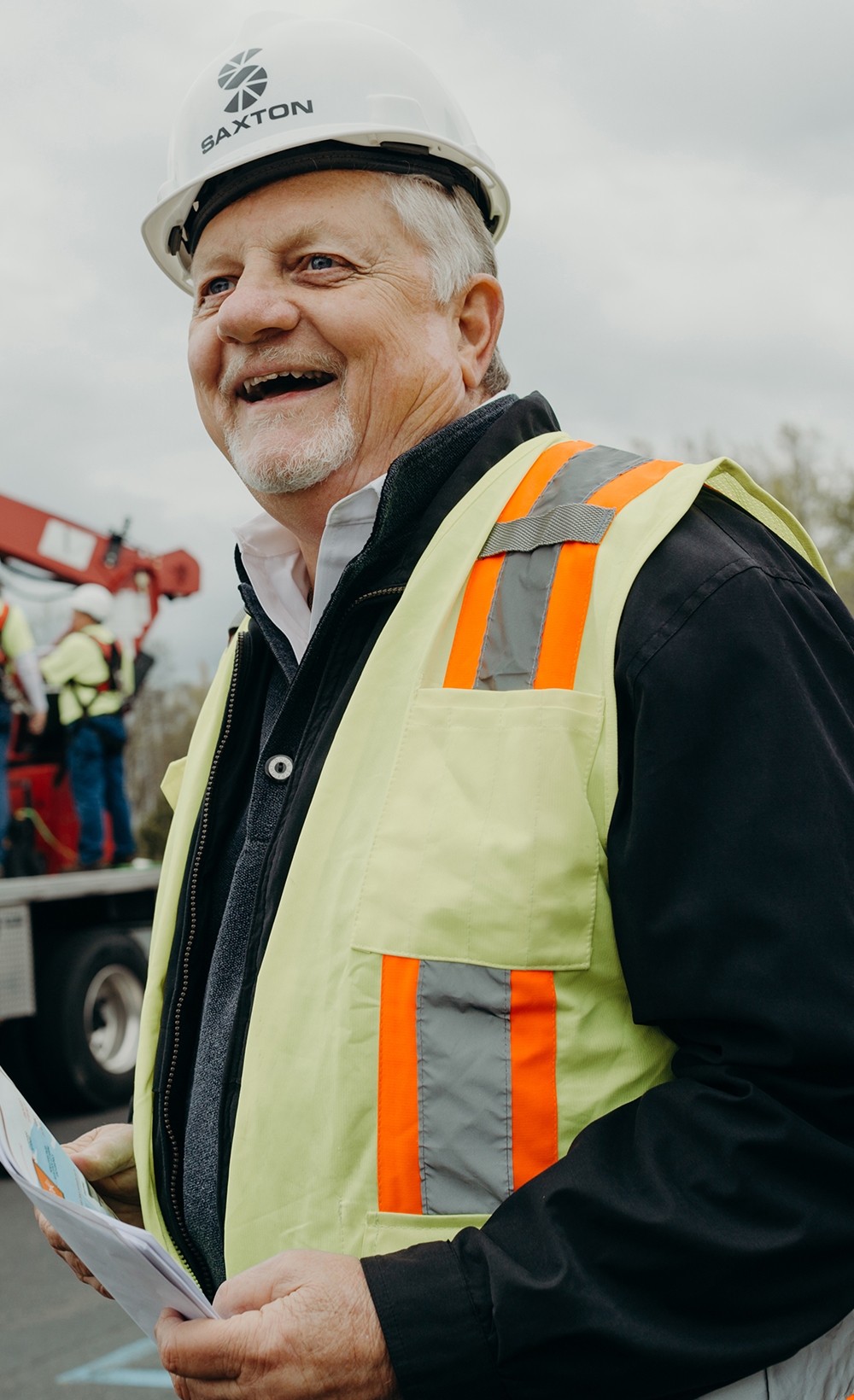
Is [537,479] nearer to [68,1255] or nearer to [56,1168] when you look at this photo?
[56,1168]

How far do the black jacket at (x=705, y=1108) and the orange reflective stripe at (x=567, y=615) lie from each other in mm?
89

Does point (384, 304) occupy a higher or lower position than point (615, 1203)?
higher

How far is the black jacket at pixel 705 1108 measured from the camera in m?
1.12

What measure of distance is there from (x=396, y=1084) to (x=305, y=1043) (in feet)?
0.42

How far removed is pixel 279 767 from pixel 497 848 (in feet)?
1.63

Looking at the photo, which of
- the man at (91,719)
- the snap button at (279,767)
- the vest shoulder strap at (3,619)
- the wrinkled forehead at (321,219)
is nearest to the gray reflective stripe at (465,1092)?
the snap button at (279,767)

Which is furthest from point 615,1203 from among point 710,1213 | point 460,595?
point 460,595

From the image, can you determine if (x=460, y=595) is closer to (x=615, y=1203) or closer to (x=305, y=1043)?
(x=305, y=1043)

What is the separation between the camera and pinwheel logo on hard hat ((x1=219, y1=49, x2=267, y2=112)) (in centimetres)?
194

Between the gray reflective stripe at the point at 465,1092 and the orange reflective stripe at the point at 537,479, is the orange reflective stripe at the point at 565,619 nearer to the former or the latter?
the orange reflective stripe at the point at 537,479

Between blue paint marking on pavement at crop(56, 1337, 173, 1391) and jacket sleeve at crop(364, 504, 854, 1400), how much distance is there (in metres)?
2.87

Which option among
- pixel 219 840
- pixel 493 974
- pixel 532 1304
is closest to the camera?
pixel 532 1304

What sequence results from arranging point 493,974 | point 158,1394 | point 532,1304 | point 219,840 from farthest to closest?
point 158,1394 → point 219,840 → point 493,974 → point 532,1304

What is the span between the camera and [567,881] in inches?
49.5
